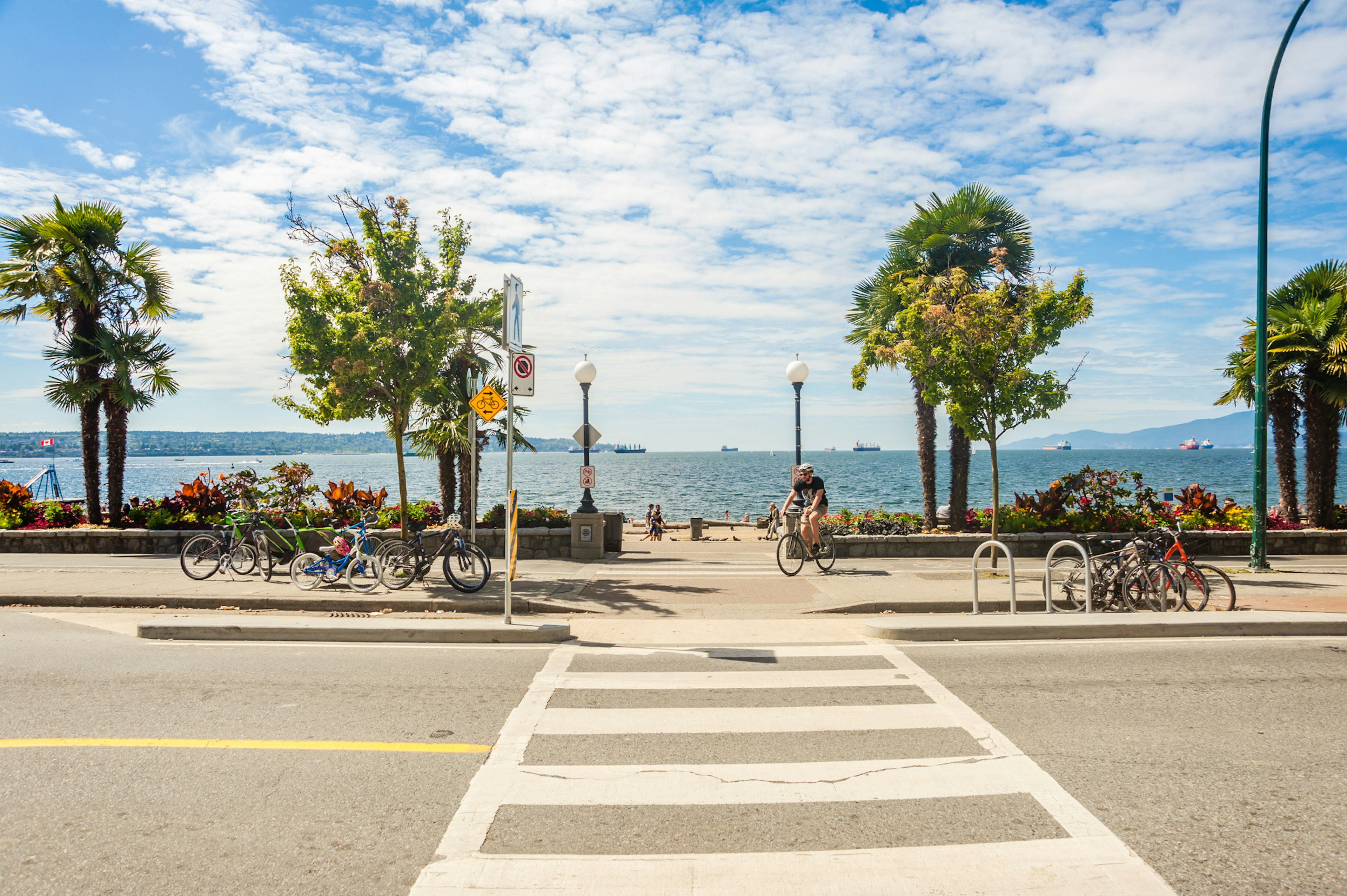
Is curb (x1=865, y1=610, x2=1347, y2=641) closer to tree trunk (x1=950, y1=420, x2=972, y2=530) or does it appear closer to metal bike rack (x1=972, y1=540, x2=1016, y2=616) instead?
metal bike rack (x1=972, y1=540, x2=1016, y2=616)

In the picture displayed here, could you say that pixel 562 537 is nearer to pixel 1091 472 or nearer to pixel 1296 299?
pixel 1091 472

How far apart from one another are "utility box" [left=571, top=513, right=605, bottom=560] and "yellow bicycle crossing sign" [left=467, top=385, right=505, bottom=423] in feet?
21.0

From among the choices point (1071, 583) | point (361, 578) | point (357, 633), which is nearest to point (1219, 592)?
point (1071, 583)

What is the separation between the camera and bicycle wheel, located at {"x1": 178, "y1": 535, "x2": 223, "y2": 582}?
12.7m

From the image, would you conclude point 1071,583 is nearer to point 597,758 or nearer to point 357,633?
point 597,758

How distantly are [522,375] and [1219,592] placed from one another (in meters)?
10.3

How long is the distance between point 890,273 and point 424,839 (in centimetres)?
2023

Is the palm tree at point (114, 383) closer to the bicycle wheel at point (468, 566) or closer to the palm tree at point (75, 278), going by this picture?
the palm tree at point (75, 278)

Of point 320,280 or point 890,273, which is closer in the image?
point 320,280

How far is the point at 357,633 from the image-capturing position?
8539 mm

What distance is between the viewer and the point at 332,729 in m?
5.51

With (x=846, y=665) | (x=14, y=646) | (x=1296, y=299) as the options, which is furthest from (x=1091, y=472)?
(x=14, y=646)

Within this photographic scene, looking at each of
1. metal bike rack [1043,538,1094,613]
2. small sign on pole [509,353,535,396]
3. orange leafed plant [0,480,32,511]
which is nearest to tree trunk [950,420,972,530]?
metal bike rack [1043,538,1094,613]

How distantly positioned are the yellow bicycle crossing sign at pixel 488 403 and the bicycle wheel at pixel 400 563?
295 cm
